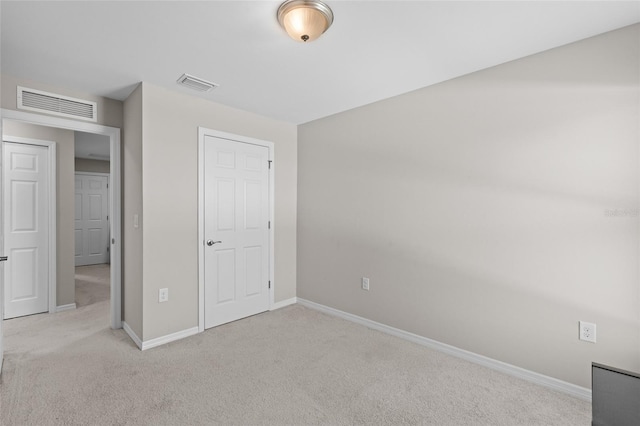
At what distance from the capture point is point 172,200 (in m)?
2.91

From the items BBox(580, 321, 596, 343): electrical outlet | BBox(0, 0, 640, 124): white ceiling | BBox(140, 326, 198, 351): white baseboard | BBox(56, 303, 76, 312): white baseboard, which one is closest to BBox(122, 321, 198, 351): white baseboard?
BBox(140, 326, 198, 351): white baseboard

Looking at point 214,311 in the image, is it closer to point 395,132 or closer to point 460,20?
point 395,132

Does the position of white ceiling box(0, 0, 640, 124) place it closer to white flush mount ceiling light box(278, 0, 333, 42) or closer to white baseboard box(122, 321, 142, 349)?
white flush mount ceiling light box(278, 0, 333, 42)

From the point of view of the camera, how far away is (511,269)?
2.33 m

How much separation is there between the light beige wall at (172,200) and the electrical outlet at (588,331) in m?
3.17

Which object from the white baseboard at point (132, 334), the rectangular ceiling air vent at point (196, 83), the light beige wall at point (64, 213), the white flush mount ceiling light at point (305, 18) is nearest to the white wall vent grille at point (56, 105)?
the rectangular ceiling air vent at point (196, 83)

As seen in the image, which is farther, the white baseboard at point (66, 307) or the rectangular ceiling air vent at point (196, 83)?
the white baseboard at point (66, 307)

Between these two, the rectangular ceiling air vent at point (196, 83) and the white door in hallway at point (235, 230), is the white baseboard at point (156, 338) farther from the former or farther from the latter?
the rectangular ceiling air vent at point (196, 83)

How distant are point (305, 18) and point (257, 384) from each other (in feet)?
7.84

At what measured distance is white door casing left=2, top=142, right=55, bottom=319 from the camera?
11.2 ft

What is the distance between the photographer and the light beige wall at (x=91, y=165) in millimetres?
6617

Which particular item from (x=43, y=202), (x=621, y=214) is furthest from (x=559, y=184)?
(x=43, y=202)

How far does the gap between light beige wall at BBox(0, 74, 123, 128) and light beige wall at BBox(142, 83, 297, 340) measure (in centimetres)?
65

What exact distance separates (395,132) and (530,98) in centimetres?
113
